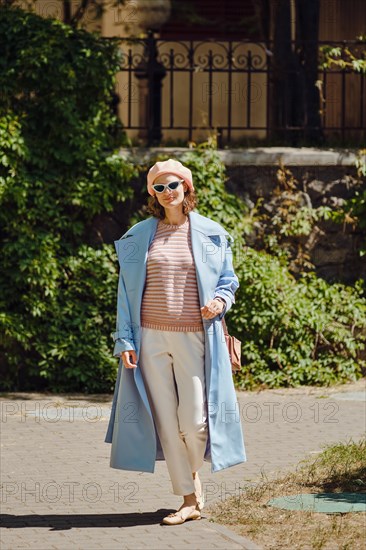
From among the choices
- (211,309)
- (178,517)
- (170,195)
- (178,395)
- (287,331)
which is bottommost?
(178,517)

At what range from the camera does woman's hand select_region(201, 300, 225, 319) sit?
6.57 metres

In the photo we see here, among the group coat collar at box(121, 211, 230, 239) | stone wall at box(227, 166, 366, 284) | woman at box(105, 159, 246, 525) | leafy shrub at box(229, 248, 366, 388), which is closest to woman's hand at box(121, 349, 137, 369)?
woman at box(105, 159, 246, 525)

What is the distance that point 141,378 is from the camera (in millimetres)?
6691

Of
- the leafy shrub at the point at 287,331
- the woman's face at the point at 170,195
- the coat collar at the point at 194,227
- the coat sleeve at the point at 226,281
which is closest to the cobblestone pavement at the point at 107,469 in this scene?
the leafy shrub at the point at 287,331

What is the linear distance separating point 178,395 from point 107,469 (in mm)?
1643

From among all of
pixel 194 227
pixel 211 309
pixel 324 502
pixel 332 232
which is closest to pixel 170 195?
pixel 194 227

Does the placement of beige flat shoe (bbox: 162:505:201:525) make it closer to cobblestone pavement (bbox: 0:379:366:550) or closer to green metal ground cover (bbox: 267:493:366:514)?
cobblestone pavement (bbox: 0:379:366:550)

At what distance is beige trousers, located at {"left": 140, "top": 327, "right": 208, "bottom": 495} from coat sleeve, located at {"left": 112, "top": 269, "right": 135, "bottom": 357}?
4.3 inches

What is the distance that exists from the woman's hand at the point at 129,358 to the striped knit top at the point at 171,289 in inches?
7.2

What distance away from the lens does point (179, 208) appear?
684 cm

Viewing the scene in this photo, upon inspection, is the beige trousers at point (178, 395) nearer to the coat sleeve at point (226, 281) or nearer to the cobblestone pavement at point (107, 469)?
the coat sleeve at point (226, 281)

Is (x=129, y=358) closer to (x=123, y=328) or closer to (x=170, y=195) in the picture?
(x=123, y=328)

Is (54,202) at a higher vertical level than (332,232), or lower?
Answer: higher

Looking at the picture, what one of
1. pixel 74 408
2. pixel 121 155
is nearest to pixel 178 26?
pixel 121 155
